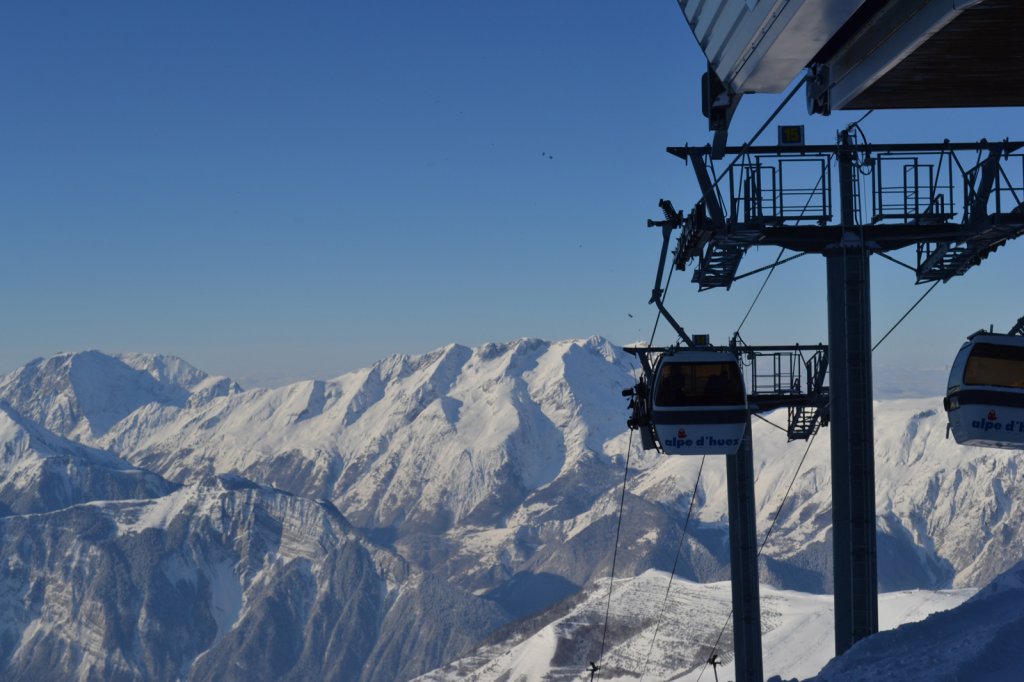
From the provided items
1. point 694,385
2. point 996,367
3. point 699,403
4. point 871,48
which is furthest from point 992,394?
point 871,48

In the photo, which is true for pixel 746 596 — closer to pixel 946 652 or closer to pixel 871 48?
pixel 946 652

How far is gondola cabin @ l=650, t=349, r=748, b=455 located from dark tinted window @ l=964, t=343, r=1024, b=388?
7368 millimetres

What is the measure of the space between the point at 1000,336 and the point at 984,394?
1220mm

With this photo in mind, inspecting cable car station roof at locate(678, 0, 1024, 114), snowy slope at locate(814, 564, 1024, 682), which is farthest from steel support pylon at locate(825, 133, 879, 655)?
cable car station roof at locate(678, 0, 1024, 114)

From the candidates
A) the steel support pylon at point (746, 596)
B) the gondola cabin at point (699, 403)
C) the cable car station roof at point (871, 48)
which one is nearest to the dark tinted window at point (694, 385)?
the gondola cabin at point (699, 403)

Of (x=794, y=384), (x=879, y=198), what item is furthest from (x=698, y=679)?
(x=879, y=198)

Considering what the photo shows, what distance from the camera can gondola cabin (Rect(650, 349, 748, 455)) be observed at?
107ft

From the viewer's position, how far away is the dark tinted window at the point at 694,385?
33.0m

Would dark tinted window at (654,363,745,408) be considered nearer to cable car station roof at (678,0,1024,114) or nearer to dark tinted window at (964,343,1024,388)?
dark tinted window at (964,343,1024,388)

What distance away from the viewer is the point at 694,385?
33.2 metres

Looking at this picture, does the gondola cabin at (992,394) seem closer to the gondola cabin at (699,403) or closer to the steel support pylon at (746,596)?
the gondola cabin at (699,403)

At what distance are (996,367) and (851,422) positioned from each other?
3079 millimetres

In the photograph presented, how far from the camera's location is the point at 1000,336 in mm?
26406

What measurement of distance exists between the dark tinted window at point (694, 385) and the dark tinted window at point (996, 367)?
7.53 m
